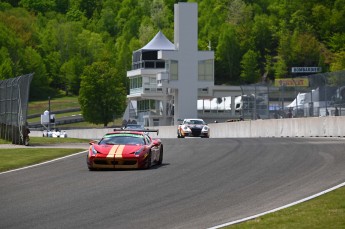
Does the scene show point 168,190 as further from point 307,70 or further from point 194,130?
point 307,70

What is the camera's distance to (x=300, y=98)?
58.3 metres

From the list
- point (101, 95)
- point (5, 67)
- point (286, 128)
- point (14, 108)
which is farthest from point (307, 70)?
point (14, 108)

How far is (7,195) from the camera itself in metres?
24.0

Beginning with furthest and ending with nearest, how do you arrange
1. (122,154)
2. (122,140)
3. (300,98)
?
1. (300,98)
2. (122,140)
3. (122,154)

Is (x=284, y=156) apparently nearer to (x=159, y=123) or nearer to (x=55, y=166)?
(x=55, y=166)

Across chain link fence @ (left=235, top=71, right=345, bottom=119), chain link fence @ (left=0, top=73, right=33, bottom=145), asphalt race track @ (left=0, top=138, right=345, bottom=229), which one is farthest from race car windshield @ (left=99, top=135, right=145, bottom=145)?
chain link fence @ (left=235, top=71, right=345, bottom=119)

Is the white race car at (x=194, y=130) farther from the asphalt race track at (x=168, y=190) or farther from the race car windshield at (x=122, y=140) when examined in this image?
the race car windshield at (x=122, y=140)

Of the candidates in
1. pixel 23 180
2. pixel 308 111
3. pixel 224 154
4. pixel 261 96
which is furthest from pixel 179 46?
pixel 23 180

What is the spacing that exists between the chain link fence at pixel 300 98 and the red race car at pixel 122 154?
67.1ft

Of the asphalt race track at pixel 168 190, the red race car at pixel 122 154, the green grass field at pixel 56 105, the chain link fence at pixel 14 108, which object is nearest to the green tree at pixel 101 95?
the green grass field at pixel 56 105

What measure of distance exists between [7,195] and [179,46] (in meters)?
90.7

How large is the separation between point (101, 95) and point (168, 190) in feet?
404

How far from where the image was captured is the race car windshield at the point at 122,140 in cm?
3109

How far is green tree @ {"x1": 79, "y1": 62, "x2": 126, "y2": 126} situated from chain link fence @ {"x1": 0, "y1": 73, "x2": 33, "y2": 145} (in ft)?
303
